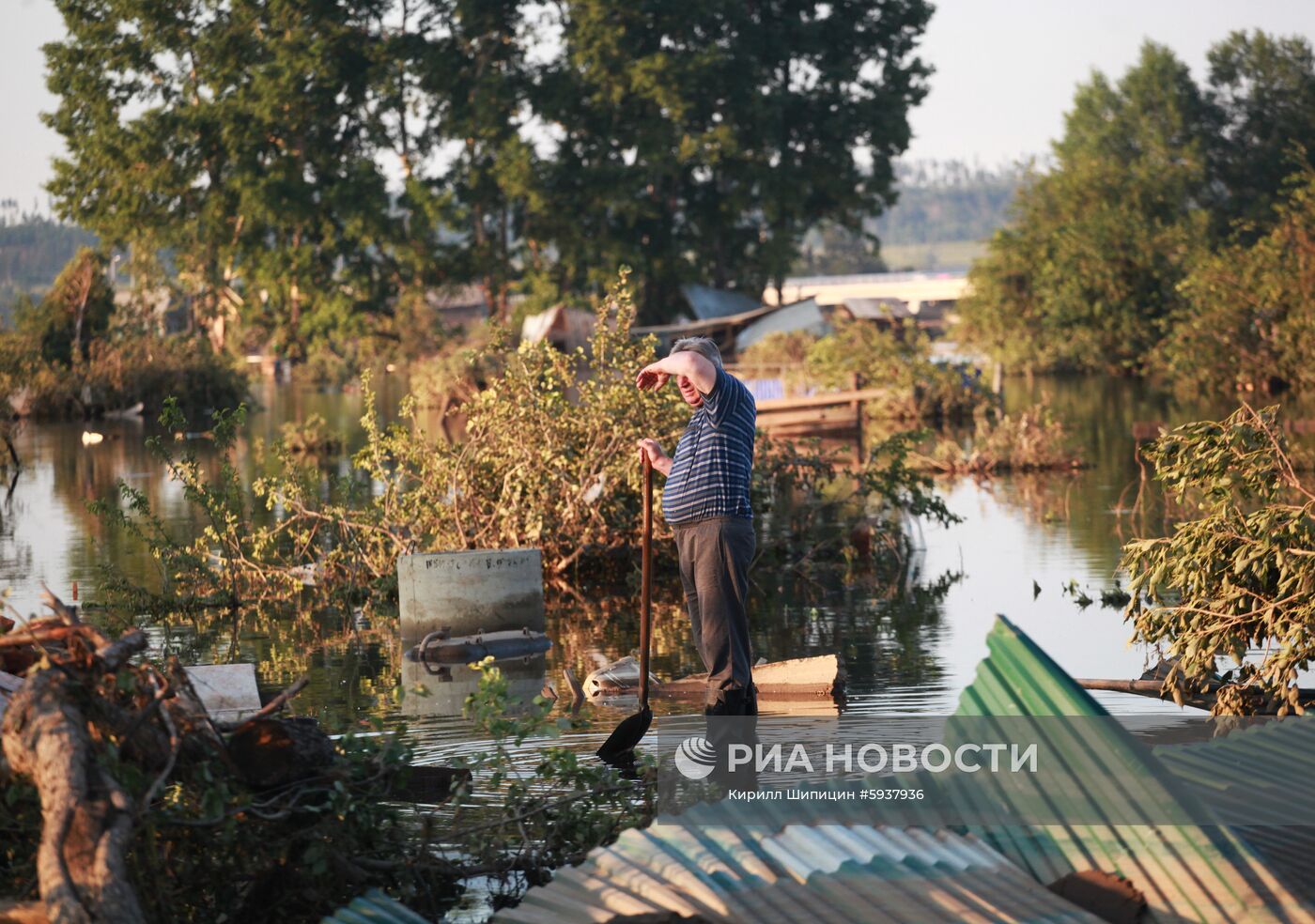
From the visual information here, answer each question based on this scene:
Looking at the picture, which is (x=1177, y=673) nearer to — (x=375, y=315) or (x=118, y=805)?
(x=118, y=805)

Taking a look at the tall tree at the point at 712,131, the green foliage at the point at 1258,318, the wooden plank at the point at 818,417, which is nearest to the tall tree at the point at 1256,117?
the tall tree at the point at 712,131

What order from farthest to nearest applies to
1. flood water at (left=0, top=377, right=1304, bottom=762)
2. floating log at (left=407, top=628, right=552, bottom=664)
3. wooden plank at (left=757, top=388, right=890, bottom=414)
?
wooden plank at (left=757, top=388, right=890, bottom=414)
floating log at (left=407, top=628, right=552, bottom=664)
flood water at (left=0, top=377, right=1304, bottom=762)

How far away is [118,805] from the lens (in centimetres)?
470

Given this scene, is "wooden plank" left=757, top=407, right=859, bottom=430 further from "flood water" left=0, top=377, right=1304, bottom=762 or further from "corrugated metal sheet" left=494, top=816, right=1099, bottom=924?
"corrugated metal sheet" left=494, top=816, right=1099, bottom=924

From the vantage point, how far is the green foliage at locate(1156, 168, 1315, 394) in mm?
38438

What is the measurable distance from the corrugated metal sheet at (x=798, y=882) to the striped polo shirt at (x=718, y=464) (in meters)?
2.98

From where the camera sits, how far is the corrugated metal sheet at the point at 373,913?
5.07 m

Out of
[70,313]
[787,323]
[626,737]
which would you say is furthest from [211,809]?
[787,323]

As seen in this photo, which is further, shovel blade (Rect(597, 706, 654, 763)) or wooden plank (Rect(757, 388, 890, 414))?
wooden plank (Rect(757, 388, 890, 414))

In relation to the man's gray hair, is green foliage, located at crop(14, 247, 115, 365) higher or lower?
higher

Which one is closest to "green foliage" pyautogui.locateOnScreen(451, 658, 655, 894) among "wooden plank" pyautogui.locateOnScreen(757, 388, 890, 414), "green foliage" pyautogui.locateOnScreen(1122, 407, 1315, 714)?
"green foliage" pyautogui.locateOnScreen(1122, 407, 1315, 714)

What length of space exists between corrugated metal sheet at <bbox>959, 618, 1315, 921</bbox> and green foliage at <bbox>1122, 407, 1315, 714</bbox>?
11.0 feet

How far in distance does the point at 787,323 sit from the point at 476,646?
4085 centimetres

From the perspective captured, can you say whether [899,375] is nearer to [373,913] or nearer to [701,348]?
[701,348]
